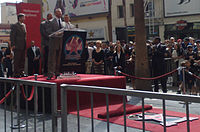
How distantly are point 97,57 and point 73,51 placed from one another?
245 inches

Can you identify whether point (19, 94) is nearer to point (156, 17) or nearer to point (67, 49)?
point (67, 49)

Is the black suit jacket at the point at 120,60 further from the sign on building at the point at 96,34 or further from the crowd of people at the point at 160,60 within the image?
the sign on building at the point at 96,34

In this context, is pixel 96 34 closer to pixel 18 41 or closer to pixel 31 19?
pixel 31 19

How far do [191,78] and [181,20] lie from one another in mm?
23658

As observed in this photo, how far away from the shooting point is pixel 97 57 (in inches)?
564

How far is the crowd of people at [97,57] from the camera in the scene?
8.59 m

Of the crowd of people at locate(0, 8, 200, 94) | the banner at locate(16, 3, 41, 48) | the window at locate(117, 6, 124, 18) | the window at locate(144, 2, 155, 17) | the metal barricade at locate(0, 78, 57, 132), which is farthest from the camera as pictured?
the window at locate(117, 6, 124, 18)

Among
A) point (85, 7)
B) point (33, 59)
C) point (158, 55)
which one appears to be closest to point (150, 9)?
point (85, 7)

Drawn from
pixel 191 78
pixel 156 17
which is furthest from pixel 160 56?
pixel 156 17

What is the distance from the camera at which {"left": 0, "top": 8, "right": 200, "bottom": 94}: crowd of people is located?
859 cm

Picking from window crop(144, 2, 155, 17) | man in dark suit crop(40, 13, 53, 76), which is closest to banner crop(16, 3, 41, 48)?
man in dark suit crop(40, 13, 53, 76)

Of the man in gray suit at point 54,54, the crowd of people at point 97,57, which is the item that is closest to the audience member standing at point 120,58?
the crowd of people at point 97,57

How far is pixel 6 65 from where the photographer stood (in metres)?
17.0

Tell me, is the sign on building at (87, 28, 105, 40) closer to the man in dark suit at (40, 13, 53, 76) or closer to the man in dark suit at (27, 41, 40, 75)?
the man in dark suit at (27, 41, 40, 75)
